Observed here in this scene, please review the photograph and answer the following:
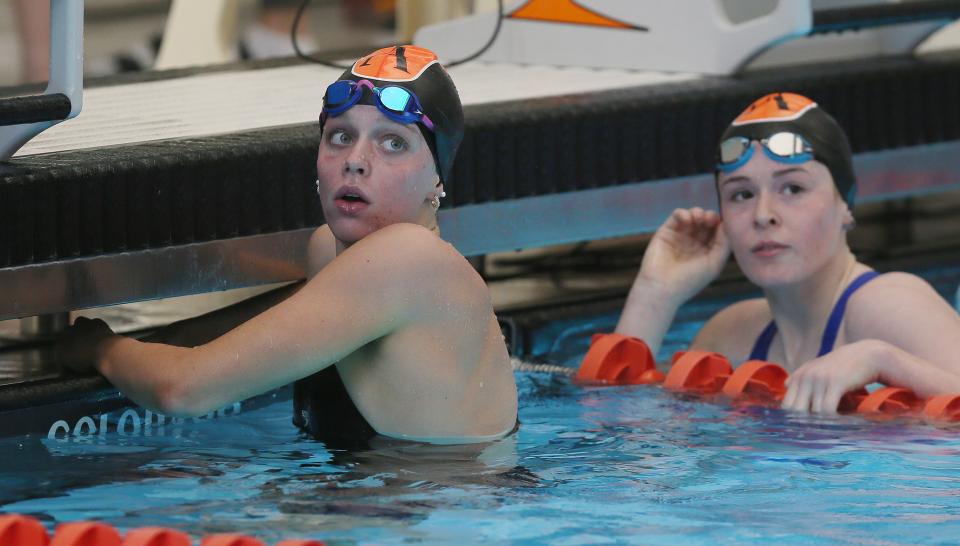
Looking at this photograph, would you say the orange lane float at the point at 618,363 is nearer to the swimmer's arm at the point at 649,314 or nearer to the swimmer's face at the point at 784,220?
the swimmer's arm at the point at 649,314

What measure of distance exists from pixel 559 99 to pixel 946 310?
1.20 meters

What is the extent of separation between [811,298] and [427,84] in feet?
4.04

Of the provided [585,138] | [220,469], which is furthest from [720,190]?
[220,469]

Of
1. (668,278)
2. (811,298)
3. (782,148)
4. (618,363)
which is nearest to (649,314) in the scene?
(668,278)

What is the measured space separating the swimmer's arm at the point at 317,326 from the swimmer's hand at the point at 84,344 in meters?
0.35

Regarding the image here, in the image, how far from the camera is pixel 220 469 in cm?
300

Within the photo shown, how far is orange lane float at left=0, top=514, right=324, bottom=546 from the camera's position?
2299 mm

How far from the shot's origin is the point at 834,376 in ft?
11.2

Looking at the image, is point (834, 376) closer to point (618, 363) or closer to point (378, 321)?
point (618, 363)

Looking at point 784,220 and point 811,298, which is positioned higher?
point 784,220

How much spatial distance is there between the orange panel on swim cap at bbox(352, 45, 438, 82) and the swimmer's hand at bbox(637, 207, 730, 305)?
44.0 inches

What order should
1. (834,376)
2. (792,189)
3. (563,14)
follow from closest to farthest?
(834,376) → (792,189) → (563,14)

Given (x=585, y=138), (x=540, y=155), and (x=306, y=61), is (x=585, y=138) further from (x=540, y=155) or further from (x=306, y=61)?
(x=306, y=61)

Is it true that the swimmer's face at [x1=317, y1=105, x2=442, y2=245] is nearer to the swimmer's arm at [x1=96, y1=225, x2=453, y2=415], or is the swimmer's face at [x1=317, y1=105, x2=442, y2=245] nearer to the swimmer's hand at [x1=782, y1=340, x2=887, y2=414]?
the swimmer's arm at [x1=96, y1=225, x2=453, y2=415]
